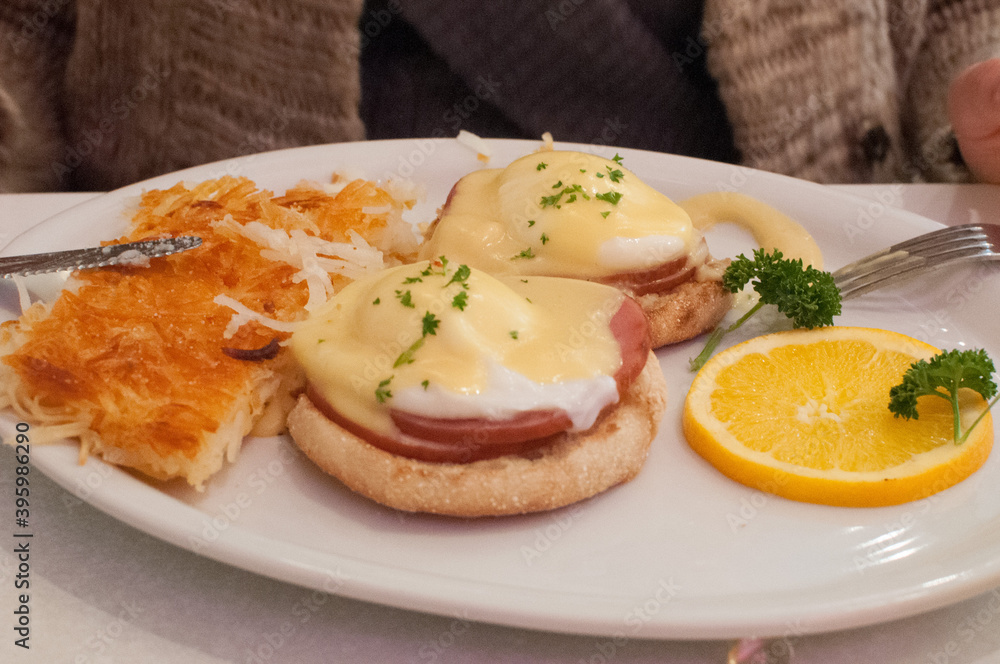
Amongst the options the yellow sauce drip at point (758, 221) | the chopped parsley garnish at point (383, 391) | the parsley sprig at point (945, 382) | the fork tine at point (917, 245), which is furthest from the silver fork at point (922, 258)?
the chopped parsley garnish at point (383, 391)

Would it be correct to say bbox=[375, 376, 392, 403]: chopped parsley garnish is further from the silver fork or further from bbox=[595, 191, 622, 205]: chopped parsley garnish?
the silver fork

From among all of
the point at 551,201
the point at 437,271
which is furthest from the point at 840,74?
the point at 437,271

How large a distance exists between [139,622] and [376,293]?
92 centimetres

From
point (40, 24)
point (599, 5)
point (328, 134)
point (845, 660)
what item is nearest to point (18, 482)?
point (845, 660)

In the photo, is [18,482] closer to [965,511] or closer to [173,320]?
[173,320]

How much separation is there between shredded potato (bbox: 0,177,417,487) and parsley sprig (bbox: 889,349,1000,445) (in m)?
1.61

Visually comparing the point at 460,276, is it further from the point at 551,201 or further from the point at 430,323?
the point at 551,201

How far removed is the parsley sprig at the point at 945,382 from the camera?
6.25 feet

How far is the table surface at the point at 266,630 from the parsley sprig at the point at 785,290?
3.16ft

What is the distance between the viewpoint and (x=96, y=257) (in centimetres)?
228

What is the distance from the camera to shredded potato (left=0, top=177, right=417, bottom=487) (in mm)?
1790

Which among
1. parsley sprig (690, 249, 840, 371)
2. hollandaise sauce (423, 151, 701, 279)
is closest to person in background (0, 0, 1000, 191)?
hollandaise sauce (423, 151, 701, 279)

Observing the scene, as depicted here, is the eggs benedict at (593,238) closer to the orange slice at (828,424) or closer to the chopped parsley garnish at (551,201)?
the chopped parsley garnish at (551,201)

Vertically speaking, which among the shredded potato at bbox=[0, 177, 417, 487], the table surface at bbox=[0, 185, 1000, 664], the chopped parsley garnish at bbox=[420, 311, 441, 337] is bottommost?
the table surface at bbox=[0, 185, 1000, 664]
